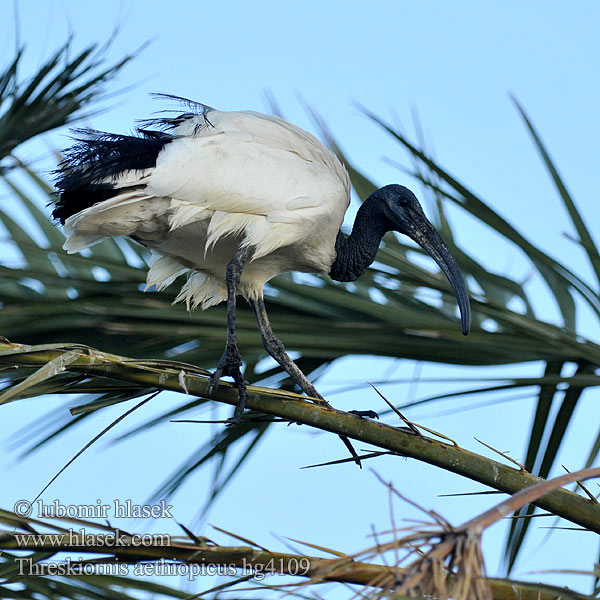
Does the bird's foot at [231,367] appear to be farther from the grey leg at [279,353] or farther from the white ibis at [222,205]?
the grey leg at [279,353]

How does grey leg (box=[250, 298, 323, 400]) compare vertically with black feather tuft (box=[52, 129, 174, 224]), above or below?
below

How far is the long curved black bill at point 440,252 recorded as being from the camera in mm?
2516

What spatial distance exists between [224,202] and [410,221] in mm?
764

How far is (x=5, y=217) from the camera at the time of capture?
8.98 ft

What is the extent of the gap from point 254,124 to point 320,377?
0.77 meters

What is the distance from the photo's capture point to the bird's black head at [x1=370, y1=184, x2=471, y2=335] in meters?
2.85

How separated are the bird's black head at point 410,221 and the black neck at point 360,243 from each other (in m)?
0.02

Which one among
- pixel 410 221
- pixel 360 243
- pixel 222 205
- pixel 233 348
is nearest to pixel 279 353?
pixel 233 348

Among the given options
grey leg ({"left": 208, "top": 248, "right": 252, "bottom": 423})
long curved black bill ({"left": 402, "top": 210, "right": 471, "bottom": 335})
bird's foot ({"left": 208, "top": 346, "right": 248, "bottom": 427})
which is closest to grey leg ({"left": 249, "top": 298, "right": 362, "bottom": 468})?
grey leg ({"left": 208, "top": 248, "right": 252, "bottom": 423})

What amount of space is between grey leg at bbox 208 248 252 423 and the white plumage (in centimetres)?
5

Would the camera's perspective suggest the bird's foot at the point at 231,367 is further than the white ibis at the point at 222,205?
No

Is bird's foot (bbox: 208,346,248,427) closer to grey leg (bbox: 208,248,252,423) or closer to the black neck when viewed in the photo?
grey leg (bbox: 208,248,252,423)

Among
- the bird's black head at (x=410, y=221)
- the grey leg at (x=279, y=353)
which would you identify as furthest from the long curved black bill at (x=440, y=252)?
the grey leg at (x=279, y=353)

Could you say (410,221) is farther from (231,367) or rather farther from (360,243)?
(231,367)
